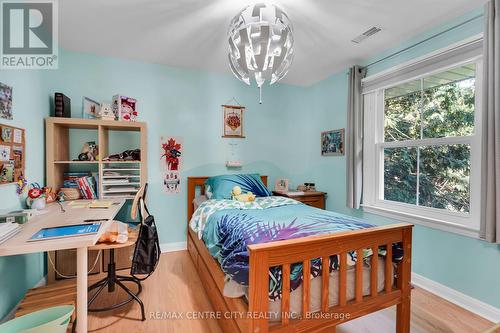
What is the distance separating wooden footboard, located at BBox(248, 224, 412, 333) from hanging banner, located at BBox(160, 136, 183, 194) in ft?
6.98

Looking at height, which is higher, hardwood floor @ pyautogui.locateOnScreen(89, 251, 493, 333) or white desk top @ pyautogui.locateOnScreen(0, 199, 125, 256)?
white desk top @ pyautogui.locateOnScreen(0, 199, 125, 256)

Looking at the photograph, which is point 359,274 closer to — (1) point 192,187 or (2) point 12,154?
(1) point 192,187

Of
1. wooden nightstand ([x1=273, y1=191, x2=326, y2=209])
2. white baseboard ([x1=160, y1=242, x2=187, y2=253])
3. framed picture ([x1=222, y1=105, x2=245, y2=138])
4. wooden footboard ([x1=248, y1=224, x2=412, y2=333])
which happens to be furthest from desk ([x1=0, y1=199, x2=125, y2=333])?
wooden nightstand ([x1=273, y1=191, x2=326, y2=209])

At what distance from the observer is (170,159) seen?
2896 millimetres

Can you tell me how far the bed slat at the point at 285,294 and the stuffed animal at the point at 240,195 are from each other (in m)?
1.38

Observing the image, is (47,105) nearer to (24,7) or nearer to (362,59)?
(24,7)

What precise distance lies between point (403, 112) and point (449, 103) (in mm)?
405

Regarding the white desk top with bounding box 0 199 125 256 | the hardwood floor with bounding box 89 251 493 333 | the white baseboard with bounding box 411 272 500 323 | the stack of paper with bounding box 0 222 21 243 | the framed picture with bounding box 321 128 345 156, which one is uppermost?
the framed picture with bounding box 321 128 345 156

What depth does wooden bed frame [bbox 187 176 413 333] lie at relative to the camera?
1.05 meters

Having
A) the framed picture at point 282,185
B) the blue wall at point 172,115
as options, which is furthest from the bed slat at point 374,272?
the blue wall at point 172,115

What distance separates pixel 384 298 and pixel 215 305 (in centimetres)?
113

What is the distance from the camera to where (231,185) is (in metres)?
2.71

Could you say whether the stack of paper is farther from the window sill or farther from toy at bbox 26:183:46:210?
the window sill

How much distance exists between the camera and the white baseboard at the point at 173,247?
2.90 m
